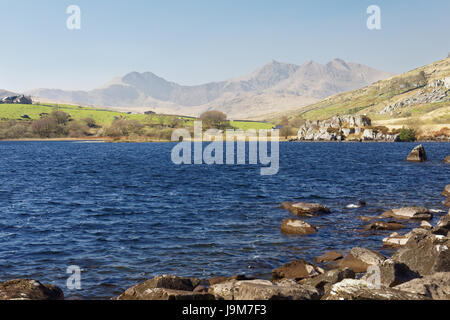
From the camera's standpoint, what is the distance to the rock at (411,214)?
30.7 meters

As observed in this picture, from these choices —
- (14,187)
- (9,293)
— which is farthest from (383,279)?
(14,187)

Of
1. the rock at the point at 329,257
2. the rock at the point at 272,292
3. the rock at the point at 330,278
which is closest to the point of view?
the rock at the point at 272,292

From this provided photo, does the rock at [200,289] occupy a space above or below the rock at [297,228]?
below

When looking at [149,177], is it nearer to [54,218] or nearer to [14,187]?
[14,187]

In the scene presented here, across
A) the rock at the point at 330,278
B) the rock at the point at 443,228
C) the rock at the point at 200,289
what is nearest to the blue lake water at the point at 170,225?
the rock at the point at 200,289

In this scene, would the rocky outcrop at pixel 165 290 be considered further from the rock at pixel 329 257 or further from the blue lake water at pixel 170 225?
the rock at pixel 329 257

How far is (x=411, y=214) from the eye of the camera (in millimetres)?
31141

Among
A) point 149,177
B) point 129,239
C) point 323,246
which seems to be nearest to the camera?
point 323,246

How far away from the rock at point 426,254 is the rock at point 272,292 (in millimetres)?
6107

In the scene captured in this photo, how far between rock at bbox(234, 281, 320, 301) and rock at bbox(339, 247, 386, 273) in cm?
607

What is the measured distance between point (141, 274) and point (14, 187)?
4072 cm

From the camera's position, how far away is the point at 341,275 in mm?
16547

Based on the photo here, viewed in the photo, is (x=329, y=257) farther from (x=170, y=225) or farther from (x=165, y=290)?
(x=170, y=225)
